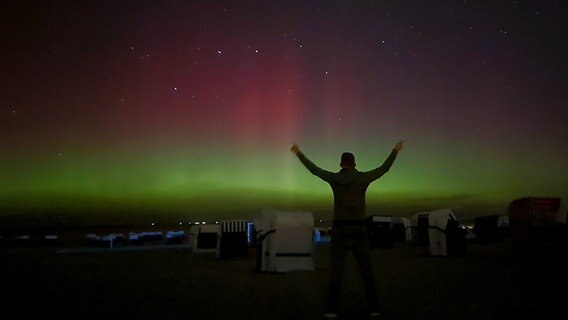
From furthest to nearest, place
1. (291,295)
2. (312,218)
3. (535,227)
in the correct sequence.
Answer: (535,227)
(312,218)
(291,295)

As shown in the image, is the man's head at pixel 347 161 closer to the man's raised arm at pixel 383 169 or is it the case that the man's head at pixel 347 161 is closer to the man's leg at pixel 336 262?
the man's raised arm at pixel 383 169

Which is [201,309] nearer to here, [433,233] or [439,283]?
[439,283]

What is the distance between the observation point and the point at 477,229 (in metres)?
32.2

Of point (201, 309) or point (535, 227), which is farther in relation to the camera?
point (535, 227)

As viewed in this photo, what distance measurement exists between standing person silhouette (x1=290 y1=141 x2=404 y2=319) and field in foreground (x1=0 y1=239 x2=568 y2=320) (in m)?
0.60

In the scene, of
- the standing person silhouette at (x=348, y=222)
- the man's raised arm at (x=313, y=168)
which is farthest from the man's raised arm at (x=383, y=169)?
the man's raised arm at (x=313, y=168)

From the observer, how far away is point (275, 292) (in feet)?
35.9

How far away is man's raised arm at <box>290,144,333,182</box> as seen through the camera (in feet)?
25.6

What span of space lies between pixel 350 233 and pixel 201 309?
3017 millimetres

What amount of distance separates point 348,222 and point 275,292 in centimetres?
400

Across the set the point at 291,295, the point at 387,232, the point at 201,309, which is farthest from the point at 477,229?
the point at 201,309

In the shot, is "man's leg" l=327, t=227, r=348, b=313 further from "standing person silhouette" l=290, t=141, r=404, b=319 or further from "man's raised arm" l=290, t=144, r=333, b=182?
"man's raised arm" l=290, t=144, r=333, b=182

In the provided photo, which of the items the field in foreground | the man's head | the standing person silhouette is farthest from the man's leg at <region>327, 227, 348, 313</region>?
the man's head

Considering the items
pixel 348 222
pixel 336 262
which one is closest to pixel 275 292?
pixel 336 262
